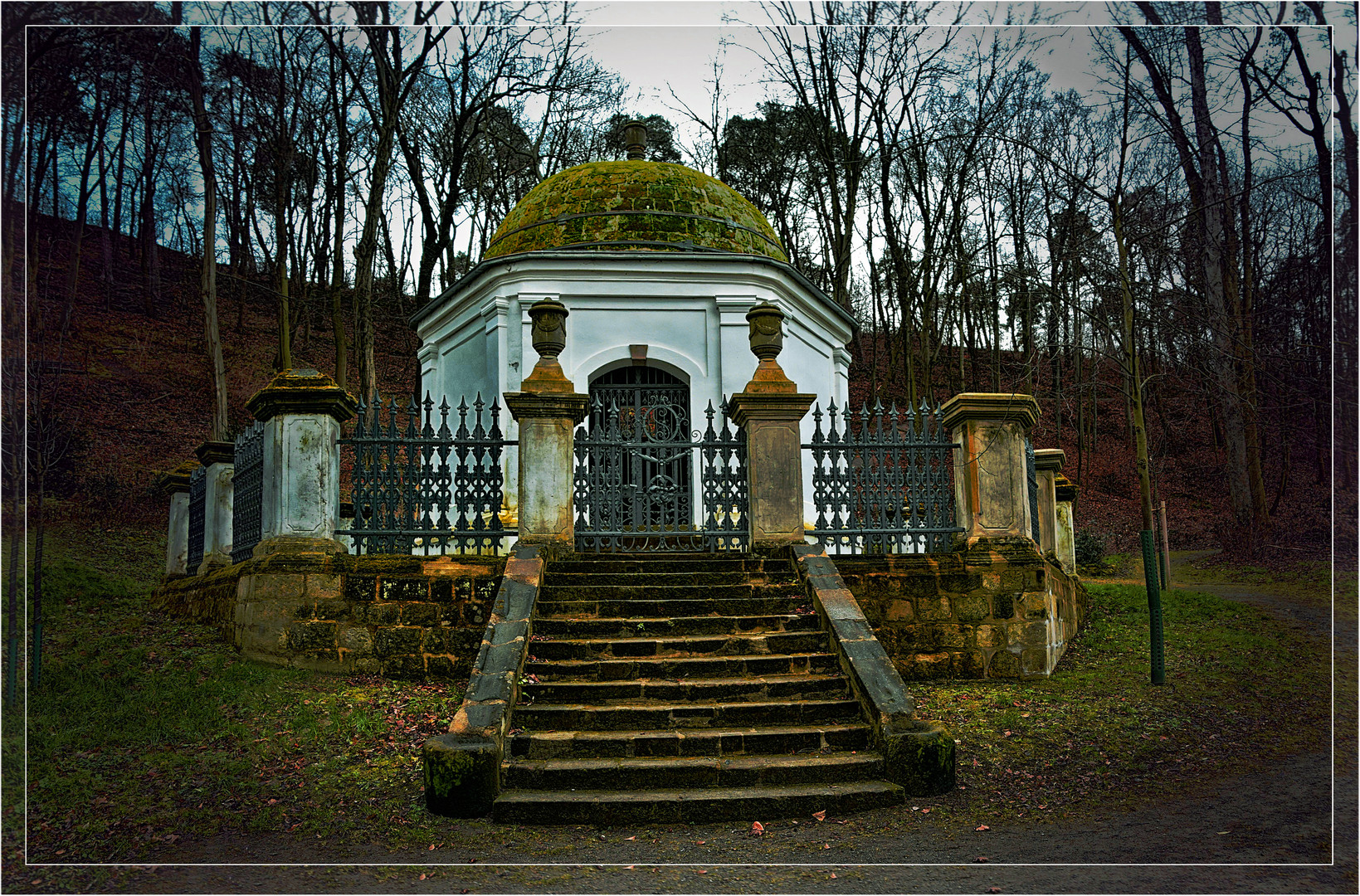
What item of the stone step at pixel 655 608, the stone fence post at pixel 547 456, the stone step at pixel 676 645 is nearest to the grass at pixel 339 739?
the stone step at pixel 676 645

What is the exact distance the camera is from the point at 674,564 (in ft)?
26.7

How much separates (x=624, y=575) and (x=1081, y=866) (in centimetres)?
404

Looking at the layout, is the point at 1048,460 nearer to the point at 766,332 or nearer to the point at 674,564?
the point at 766,332

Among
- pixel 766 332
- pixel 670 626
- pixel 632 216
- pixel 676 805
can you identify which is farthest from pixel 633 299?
pixel 676 805

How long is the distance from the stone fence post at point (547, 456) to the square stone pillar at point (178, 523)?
651cm

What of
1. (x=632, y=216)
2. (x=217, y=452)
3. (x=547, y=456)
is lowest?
(x=547, y=456)

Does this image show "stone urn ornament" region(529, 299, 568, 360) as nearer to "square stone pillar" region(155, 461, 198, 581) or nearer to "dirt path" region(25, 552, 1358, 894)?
"dirt path" region(25, 552, 1358, 894)

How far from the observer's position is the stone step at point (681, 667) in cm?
655

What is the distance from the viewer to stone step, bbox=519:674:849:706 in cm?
629

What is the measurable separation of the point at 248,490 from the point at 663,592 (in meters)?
4.17

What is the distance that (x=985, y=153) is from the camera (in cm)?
2198

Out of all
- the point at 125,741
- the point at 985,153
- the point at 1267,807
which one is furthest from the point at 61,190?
the point at 985,153

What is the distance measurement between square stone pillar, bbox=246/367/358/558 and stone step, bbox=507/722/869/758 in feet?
10.4

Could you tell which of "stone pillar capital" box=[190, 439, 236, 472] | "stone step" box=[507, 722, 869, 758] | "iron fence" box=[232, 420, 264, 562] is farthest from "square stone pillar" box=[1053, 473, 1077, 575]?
"stone pillar capital" box=[190, 439, 236, 472]
